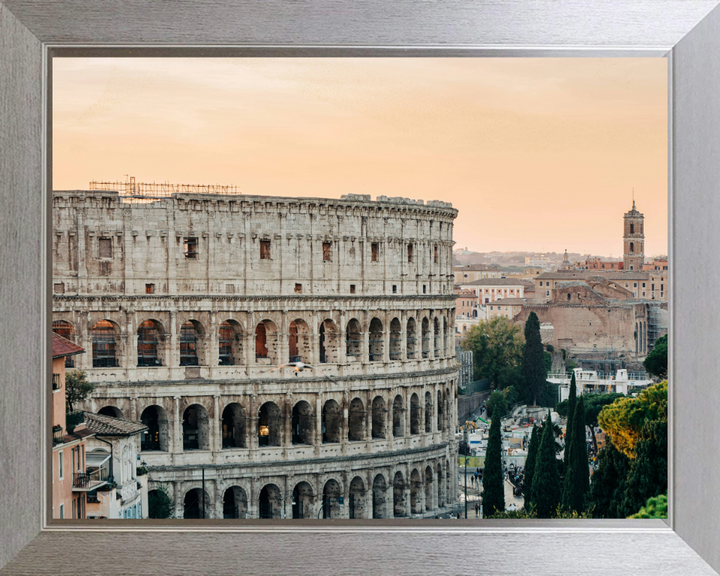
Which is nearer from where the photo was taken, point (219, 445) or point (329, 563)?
point (329, 563)

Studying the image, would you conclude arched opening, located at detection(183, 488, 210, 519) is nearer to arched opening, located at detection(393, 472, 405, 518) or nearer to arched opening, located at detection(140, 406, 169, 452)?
arched opening, located at detection(140, 406, 169, 452)

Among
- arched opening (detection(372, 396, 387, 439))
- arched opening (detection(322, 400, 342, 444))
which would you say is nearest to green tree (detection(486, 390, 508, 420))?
arched opening (detection(322, 400, 342, 444))

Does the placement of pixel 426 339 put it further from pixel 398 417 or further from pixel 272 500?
pixel 272 500

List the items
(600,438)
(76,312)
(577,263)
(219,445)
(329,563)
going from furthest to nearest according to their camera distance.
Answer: (219,445), (76,312), (577,263), (600,438), (329,563)

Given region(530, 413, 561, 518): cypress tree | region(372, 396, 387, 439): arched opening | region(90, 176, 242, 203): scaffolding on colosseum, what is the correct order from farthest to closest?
region(372, 396, 387, 439): arched opening
region(90, 176, 242, 203): scaffolding on colosseum
region(530, 413, 561, 518): cypress tree

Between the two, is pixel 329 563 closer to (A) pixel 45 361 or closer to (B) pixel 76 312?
(A) pixel 45 361

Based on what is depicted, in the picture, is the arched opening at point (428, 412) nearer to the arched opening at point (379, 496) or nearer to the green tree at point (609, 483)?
the arched opening at point (379, 496)

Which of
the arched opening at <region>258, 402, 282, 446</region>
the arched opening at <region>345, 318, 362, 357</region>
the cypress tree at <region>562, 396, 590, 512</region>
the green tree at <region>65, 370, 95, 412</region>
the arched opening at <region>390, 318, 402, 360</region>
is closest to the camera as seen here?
the cypress tree at <region>562, 396, 590, 512</region>

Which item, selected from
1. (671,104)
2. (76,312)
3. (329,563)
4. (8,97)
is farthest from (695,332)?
(76,312)

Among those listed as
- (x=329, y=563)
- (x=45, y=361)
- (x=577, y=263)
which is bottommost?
(x=329, y=563)
